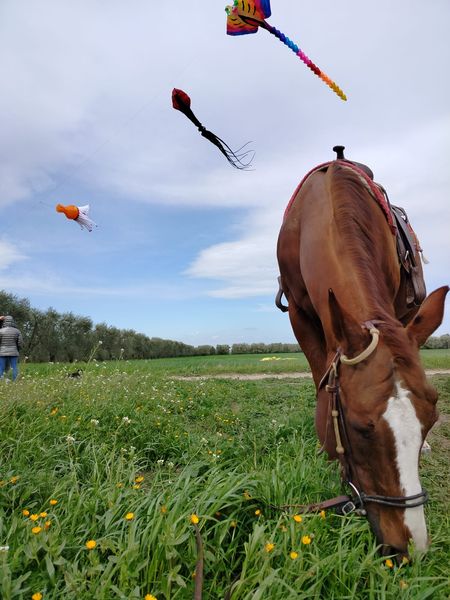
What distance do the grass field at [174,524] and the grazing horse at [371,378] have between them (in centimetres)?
23

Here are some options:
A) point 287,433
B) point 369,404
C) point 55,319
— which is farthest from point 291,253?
point 55,319

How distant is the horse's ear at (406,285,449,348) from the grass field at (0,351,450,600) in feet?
3.75

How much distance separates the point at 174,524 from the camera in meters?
2.09

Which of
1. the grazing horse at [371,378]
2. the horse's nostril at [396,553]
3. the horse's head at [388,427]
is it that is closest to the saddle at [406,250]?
the grazing horse at [371,378]

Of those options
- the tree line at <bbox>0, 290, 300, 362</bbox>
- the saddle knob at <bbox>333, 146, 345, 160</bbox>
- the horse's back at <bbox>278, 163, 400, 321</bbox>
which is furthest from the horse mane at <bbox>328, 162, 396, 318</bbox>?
the tree line at <bbox>0, 290, 300, 362</bbox>

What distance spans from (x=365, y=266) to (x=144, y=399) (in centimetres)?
384

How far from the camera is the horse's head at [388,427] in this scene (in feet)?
6.96

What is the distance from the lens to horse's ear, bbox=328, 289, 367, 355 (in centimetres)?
244

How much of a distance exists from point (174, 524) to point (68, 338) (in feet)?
103

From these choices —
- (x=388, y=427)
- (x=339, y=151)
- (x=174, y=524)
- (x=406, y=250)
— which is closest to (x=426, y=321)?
(x=388, y=427)

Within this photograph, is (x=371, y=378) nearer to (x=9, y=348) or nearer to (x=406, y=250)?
(x=406, y=250)

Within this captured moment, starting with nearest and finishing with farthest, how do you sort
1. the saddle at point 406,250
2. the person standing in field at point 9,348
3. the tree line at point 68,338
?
the saddle at point 406,250
the person standing in field at point 9,348
the tree line at point 68,338

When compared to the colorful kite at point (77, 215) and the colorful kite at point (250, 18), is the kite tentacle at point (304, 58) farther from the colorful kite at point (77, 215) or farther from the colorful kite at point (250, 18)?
the colorful kite at point (77, 215)

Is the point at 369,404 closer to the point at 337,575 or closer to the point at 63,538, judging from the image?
the point at 337,575
